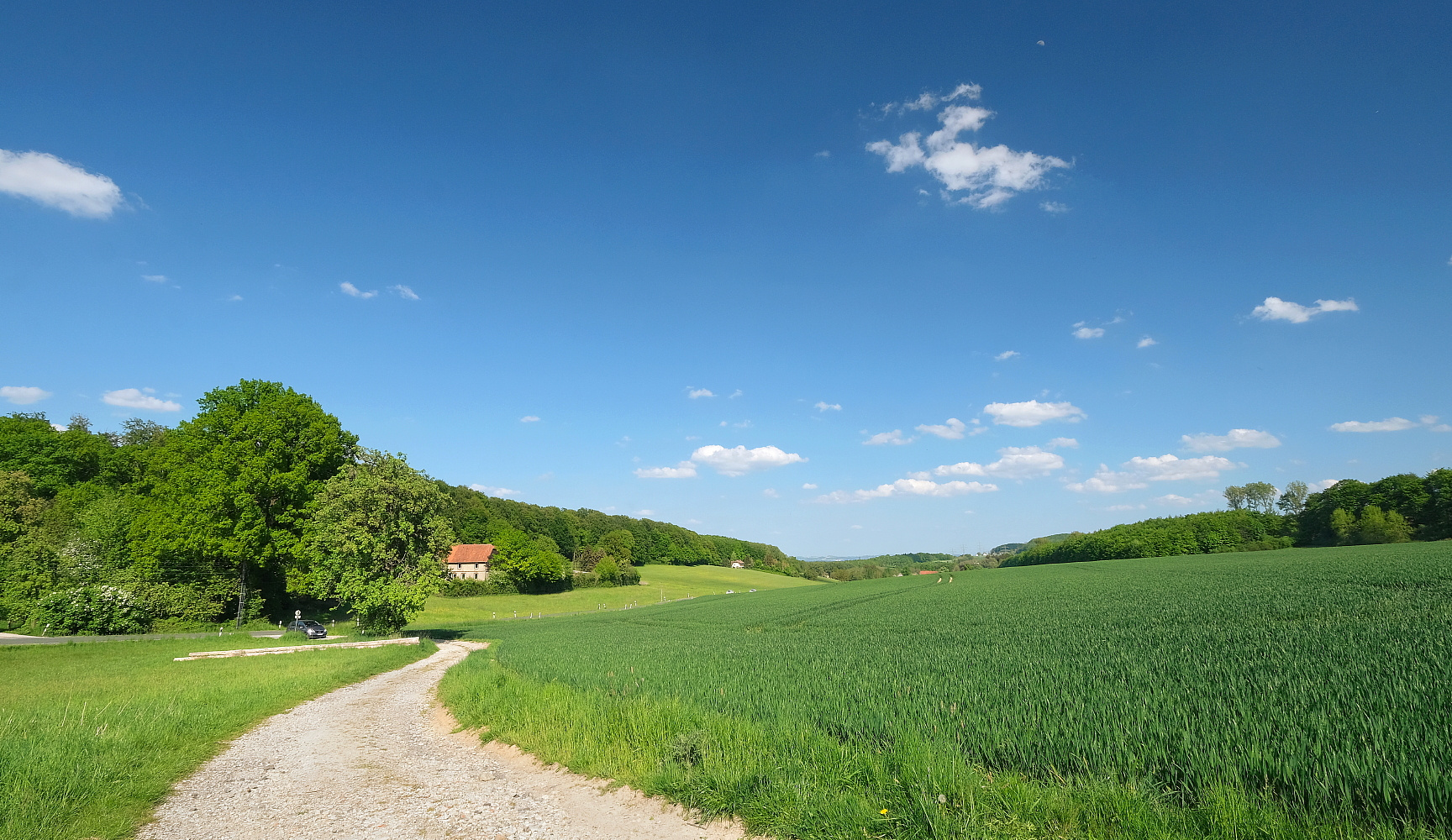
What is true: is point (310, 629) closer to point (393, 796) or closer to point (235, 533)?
point (235, 533)

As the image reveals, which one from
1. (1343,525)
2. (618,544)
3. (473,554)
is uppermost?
(618,544)

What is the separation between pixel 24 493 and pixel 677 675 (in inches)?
2121

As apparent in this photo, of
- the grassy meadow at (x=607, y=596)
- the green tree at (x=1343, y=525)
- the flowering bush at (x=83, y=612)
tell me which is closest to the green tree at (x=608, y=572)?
the grassy meadow at (x=607, y=596)

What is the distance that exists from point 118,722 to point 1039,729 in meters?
13.9

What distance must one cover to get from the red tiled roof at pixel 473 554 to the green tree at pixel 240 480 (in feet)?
198

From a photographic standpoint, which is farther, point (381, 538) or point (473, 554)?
point (473, 554)

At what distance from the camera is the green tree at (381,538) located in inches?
1126

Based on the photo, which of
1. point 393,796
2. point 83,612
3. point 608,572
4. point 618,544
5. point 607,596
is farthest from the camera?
point 618,544

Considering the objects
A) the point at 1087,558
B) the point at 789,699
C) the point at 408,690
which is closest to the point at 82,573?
the point at 408,690

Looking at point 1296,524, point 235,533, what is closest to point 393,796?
point 235,533

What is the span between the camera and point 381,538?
94.8 feet

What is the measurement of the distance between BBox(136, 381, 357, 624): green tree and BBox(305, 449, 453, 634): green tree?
5459 millimetres

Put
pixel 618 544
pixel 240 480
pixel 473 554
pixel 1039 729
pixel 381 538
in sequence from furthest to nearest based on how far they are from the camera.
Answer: pixel 618 544 → pixel 473 554 → pixel 240 480 → pixel 381 538 → pixel 1039 729

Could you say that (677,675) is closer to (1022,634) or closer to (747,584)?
(1022,634)
